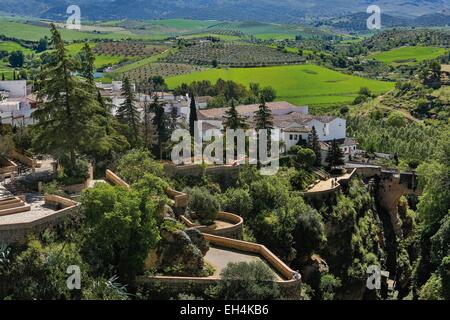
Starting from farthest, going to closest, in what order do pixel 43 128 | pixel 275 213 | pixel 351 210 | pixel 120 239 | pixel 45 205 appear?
pixel 351 210 < pixel 275 213 < pixel 43 128 < pixel 45 205 < pixel 120 239

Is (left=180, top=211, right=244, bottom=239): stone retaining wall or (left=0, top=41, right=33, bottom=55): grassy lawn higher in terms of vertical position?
(left=0, top=41, right=33, bottom=55): grassy lawn

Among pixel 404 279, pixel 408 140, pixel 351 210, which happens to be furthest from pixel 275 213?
pixel 408 140

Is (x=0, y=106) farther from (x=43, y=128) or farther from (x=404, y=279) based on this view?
(x=404, y=279)

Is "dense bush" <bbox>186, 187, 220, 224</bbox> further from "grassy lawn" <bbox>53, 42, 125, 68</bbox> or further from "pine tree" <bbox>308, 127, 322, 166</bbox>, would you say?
"grassy lawn" <bbox>53, 42, 125, 68</bbox>

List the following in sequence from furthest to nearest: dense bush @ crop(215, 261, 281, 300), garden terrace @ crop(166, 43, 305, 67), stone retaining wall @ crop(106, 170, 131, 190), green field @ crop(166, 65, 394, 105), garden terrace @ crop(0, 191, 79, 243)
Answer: garden terrace @ crop(166, 43, 305, 67) → green field @ crop(166, 65, 394, 105) → stone retaining wall @ crop(106, 170, 131, 190) → dense bush @ crop(215, 261, 281, 300) → garden terrace @ crop(0, 191, 79, 243)

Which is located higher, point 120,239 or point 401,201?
point 120,239

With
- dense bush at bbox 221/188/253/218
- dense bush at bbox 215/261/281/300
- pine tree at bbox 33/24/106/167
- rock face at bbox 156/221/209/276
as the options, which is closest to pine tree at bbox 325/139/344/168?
dense bush at bbox 221/188/253/218
